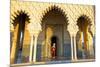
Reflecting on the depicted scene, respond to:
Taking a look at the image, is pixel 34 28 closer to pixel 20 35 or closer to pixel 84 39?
pixel 20 35

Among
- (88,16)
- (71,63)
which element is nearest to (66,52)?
(71,63)

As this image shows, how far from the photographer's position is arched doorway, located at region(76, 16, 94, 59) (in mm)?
2695

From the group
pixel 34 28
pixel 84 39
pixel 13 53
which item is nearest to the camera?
pixel 13 53

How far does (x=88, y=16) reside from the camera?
8.91 feet

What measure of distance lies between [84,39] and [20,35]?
782 mm

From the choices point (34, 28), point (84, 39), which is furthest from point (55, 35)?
point (84, 39)

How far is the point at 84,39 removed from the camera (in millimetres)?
2721

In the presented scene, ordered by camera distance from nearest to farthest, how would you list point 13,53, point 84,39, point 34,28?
point 13,53, point 34,28, point 84,39

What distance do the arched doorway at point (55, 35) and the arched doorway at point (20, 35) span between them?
0.61ft

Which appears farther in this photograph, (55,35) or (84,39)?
(84,39)
